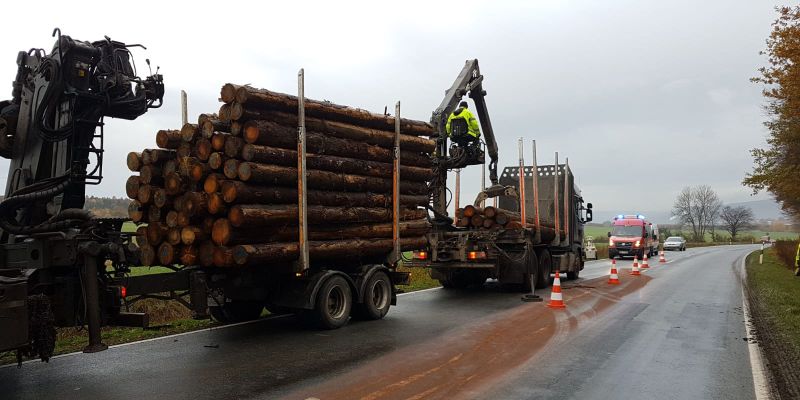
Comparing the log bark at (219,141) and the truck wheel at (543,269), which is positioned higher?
the log bark at (219,141)

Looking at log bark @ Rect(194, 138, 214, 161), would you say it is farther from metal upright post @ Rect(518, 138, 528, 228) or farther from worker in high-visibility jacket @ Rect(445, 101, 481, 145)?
metal upright post @ Rect(518, 138, 528, 228)

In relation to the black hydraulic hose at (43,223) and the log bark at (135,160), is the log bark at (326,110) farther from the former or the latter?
the black hydraulic hose at (43,223)

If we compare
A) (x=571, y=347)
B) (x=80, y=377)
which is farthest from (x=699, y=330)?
(x=80, y=377)

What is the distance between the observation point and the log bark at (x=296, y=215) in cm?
770

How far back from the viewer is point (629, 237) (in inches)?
1401

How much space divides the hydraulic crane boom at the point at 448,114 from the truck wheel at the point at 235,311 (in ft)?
19.7

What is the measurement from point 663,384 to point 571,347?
5.92 ft

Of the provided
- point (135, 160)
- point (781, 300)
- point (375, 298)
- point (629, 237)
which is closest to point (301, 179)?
point (135, 160)

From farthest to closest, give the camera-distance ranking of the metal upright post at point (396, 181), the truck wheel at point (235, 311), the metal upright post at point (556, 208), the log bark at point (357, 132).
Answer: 1. the metal upright post at point (556, 208)
2. the metal upright post at point (396, 181)
3. the truck wheel at point (235, 311)
4. the log bark at point (357, 132)

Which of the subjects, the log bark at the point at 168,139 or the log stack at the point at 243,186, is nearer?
the log stack at the point at 243,186

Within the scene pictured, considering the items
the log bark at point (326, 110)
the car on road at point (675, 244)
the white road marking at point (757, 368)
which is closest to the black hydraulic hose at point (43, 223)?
the log bark at point (326, 110)

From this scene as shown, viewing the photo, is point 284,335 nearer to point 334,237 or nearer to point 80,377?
point 334,237

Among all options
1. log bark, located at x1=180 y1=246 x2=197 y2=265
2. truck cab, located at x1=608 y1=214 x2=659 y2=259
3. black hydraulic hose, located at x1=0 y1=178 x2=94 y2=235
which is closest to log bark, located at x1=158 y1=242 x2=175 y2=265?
log bark, located at x1=180 y1=246 x2=197 y2=265

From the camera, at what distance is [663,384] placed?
5973 millimetres
